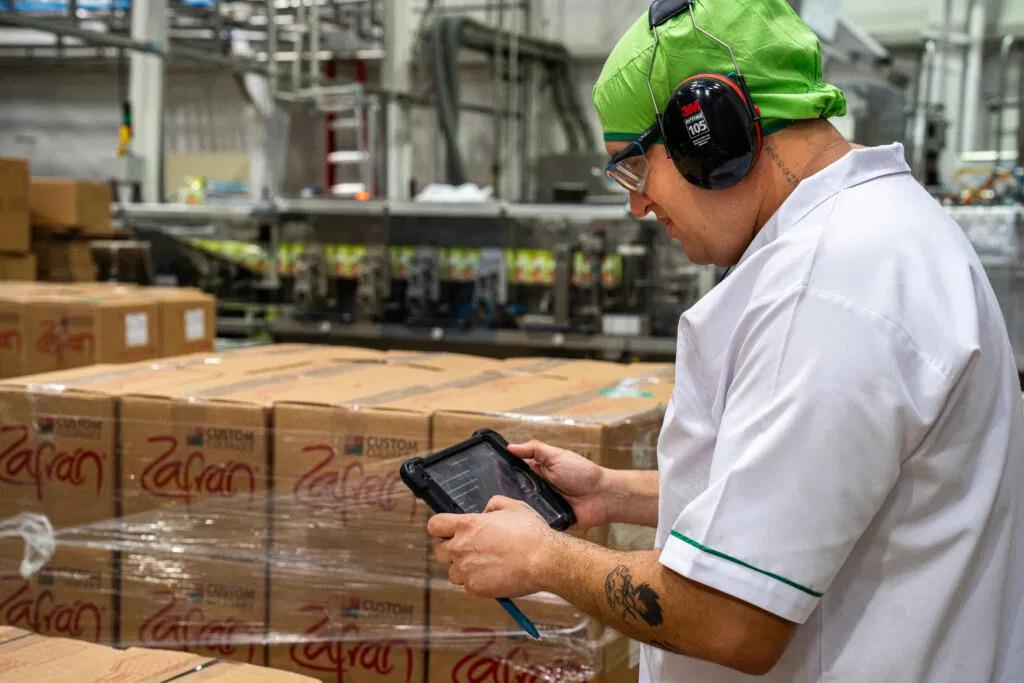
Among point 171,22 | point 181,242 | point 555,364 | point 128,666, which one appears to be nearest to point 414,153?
point 171,22

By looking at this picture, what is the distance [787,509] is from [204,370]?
1.74 meters

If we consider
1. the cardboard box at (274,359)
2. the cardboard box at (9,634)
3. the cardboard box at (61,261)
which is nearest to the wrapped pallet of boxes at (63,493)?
the cardboard box at (274,359)

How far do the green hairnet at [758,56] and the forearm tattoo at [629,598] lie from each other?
0.49 m

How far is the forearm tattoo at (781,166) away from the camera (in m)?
1.19

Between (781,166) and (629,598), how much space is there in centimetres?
48

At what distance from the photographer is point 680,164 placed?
1205mm

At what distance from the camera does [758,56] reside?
3.88 feet

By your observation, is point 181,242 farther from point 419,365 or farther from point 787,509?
point 787,509

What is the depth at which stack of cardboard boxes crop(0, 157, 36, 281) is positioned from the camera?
4842 millimetres

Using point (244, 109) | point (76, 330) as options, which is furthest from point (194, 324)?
point (244, 109)

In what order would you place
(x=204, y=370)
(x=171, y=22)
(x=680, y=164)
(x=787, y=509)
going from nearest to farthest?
(x=787, y=509), (x=680, y=164), (x=204, y=370), (x=171, y=22)

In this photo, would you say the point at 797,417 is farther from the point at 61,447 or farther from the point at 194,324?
the point at 194,324

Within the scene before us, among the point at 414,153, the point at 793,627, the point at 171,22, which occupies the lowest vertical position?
the point at 793,627

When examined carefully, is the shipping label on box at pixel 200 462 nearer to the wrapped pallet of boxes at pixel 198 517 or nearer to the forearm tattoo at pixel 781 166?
the wrapped pallet of boxes at pixel 198 517
